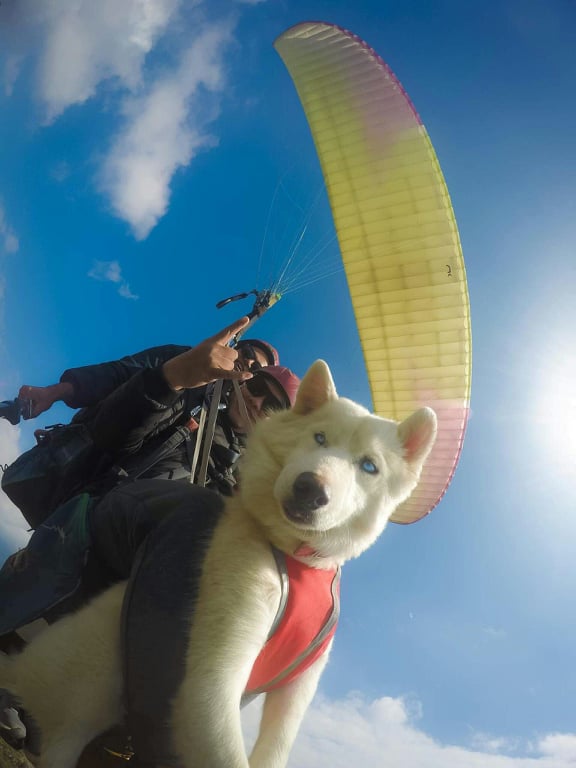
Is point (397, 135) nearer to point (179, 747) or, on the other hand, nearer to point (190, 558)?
point (190, 558)

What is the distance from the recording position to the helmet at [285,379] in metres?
2.54

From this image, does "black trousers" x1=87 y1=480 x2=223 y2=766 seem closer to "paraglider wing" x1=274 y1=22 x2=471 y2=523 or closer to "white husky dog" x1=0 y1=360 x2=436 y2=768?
"white husky dog" x1=0 y1=360 x2=436 y2=768

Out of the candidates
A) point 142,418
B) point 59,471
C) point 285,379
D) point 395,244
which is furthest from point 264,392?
point 395,244

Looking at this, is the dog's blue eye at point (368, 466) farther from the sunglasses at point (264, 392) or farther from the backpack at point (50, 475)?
the backpack at point (50, 475)

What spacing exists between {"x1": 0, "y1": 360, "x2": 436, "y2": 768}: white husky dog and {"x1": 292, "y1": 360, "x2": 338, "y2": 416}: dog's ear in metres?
0.07

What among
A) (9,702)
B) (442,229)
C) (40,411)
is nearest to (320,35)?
(442,229)

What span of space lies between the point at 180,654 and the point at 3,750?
1.28 metres

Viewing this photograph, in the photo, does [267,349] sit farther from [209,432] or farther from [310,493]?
[310,493]

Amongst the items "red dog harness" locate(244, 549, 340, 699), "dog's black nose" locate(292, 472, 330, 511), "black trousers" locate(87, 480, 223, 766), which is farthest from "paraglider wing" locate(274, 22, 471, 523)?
"black trousers" locate(87, 480, 223, 766)

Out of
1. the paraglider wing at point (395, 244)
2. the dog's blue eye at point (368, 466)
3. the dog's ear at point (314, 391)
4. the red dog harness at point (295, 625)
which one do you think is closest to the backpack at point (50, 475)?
the dog's ear at point (314, 391)

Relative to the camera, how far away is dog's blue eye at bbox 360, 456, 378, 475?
1875 mm

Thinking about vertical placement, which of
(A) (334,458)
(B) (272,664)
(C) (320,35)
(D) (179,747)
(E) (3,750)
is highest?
(C) (320,35)

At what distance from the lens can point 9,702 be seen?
144cm

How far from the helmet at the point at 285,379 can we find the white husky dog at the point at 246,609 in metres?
0.52
